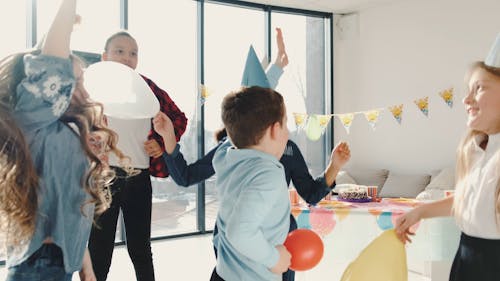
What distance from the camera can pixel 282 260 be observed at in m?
1.32

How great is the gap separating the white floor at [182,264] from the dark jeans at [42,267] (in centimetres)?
195

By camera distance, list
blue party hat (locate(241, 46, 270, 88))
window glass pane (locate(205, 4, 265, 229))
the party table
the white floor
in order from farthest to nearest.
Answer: window glass pane (locate(205, 4, 265, 229)) → the white floor → the party table → blue party hat (locate(241, 46, 270, 88))

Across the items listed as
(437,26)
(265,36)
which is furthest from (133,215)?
(437,26)

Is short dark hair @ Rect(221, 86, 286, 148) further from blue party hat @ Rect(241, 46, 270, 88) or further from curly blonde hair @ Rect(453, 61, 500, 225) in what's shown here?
curly blonde hair @ Rect(453, 61, 500, 225)

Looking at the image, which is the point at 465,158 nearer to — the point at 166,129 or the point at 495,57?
the point at 495,57

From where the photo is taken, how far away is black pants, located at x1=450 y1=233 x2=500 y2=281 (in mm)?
1313

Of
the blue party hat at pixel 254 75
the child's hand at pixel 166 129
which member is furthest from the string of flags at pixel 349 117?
the blue party hat at pixel 254 75

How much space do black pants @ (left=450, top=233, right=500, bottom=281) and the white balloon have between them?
104cm

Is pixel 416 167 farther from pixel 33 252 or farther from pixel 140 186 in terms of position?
pixel 33 252

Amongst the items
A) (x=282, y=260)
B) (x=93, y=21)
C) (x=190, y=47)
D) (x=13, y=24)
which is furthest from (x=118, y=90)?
(x=190, y=47)

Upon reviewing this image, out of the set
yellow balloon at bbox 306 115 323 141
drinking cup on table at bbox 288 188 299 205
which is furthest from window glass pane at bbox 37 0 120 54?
drinking cup on table at bbox 288 188 299 205

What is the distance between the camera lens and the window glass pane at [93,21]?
4367 mm

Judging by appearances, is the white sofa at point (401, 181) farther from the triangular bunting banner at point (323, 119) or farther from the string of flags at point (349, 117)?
the triangular bunting banner at point (323, 119)

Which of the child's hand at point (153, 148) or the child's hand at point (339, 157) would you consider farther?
the child's hand at point (153, 148)
